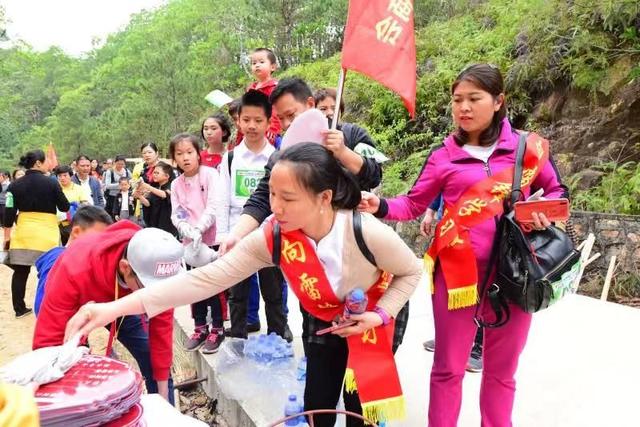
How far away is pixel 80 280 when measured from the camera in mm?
1958

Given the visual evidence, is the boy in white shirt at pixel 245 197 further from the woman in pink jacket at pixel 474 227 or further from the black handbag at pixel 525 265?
the black handbag at pixel 525 265

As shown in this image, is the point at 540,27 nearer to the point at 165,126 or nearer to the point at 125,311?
the point at 125,311

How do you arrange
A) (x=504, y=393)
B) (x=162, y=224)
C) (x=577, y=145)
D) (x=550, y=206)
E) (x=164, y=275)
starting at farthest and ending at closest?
(x=577, y=145) < (x=162, y=224) < (x=504, y=393) < (x=550, y=206) < (x=164, y=275)

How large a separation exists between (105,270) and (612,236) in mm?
5017

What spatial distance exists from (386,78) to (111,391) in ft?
4.86

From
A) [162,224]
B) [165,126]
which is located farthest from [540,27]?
[165,126]

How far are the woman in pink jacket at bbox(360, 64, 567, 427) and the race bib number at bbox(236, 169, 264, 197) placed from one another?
1.39m

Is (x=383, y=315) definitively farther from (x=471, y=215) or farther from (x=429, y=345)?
(x=429, y=345)

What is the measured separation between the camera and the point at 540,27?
7.66 metres

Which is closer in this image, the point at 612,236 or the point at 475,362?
the point at 475,362

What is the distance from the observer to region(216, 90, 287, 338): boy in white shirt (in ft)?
10.6

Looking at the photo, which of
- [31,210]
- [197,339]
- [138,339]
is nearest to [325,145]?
[138,339]

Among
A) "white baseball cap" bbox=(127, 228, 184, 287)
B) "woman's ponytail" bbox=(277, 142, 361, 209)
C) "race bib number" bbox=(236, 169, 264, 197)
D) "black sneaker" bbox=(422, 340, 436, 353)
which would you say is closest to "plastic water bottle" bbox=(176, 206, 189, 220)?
"race bib number" bbox=(236, 169, 264, 197)

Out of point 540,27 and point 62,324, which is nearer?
point 62,324
